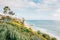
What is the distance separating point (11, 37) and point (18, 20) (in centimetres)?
550

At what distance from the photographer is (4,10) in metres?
16.2

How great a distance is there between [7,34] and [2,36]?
21cm

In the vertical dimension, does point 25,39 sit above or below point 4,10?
below

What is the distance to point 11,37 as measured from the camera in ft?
32.2

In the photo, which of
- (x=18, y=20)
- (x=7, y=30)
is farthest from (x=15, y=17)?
(x=7, y=30)

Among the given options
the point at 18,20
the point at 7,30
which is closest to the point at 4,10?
the point at 18,20

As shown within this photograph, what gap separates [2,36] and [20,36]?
0.71m

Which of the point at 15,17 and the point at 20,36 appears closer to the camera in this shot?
the point at 20,36

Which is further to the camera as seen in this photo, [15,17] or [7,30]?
[15,17]

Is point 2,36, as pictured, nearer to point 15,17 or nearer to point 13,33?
point 13,33

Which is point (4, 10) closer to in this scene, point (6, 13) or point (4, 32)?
point (6, 13)

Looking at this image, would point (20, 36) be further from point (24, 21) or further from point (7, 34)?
point (24, 21)

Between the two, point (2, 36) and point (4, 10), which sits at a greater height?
point (4, 10)

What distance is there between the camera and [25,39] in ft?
32.8
